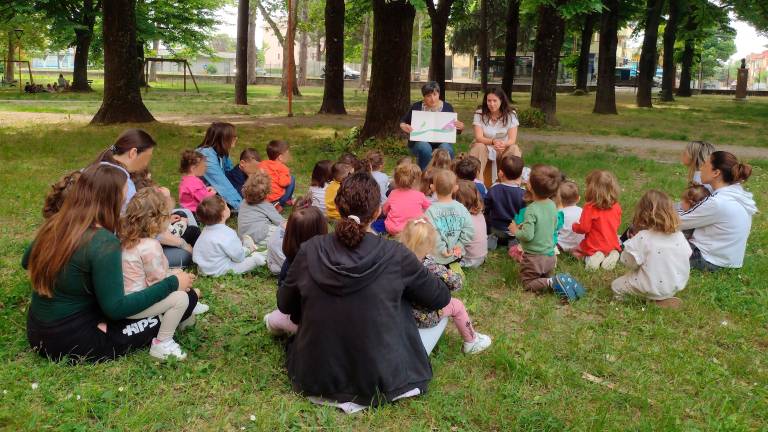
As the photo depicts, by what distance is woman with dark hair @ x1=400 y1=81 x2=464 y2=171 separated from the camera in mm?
8445

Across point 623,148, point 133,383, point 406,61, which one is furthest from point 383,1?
point 133,383

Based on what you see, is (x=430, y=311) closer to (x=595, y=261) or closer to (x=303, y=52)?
(x=595, y=261)

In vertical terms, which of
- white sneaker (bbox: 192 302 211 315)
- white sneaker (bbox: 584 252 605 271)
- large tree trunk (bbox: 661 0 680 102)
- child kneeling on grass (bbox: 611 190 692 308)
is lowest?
white sneaker (bbox: 192 302 211 315)

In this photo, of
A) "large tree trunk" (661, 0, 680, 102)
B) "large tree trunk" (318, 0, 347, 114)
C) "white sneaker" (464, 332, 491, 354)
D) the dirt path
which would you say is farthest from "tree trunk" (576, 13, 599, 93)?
"white sneaker" (464, 332, 491, 354)

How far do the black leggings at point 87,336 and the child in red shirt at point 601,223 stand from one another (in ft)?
12.1

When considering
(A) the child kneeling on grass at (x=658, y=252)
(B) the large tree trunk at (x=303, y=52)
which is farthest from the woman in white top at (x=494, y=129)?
(B) the large tree trunk at (x=303, y=52)

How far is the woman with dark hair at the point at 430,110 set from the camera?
8445 mm

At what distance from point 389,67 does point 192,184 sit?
572cm

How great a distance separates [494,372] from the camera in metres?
3.78

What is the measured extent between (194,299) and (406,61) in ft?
26.9

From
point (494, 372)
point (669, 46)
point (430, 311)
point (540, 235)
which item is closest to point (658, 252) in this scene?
point (540, 235)

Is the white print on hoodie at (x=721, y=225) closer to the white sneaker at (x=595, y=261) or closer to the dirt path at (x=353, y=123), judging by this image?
the white sneaker at (x=595, y=261)

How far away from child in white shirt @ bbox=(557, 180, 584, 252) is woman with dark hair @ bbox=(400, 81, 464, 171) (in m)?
2.29

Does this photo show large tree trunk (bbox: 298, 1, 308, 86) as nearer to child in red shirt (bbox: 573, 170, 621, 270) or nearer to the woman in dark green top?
child in red shirt (bbox: 573, 170, 621, 270)
